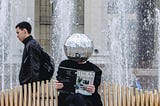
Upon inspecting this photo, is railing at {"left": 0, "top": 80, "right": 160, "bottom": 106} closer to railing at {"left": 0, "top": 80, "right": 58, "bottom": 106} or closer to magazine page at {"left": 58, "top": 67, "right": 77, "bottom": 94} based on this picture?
railing at {"left": 0, "top": 80, "right": 58, "bottom": 106}

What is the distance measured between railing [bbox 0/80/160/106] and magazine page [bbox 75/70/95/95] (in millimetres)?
885

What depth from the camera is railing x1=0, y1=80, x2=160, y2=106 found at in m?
5.89

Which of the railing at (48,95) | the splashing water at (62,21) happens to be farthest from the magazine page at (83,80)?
the splashing water at (62,21)

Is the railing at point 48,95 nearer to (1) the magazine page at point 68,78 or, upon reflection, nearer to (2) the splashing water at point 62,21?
(1) the magazine page at point 68,78

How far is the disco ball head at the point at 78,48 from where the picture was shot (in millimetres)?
4992

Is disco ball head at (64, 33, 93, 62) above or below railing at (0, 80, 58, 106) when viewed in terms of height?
above

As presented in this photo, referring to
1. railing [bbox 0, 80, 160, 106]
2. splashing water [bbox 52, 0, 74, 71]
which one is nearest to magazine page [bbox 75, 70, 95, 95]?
railing [bbox 0, 80, 160, 106]

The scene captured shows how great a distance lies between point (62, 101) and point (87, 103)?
0.87 ft

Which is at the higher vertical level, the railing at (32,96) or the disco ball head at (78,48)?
the disco ball head at (78,48)

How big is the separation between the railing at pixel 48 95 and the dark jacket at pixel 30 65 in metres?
0.12

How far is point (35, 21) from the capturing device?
2427 centimetres

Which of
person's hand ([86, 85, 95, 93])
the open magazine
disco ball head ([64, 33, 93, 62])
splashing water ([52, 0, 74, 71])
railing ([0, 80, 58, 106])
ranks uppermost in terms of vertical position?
splashing water ([52, 0, 74, 71])

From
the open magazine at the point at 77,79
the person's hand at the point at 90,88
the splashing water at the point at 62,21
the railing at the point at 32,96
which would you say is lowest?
the railing at the point at 32,96

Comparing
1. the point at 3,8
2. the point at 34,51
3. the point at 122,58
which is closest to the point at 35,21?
the point at 3,8
